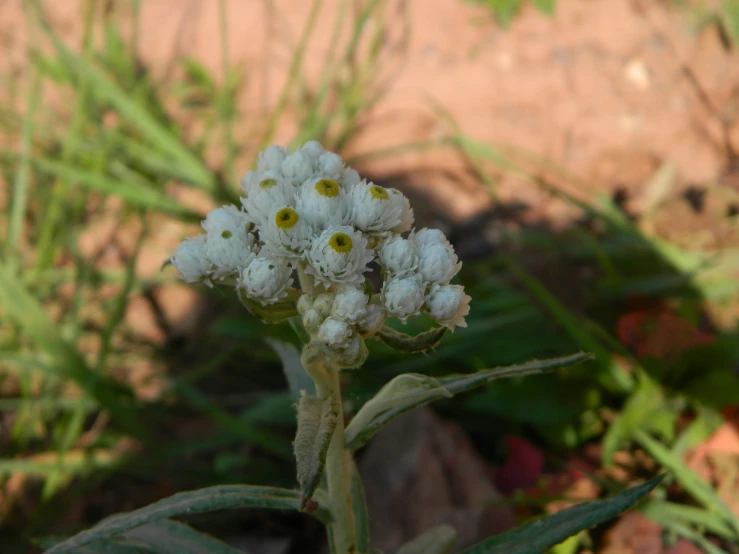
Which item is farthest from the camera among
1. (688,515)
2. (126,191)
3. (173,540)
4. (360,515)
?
(126,191)

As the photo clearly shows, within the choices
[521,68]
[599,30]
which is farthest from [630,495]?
[599,30]

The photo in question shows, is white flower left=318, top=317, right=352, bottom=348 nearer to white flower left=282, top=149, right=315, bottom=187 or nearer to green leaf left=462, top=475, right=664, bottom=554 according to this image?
white flower left=282, top=149, right=315, bottom=187

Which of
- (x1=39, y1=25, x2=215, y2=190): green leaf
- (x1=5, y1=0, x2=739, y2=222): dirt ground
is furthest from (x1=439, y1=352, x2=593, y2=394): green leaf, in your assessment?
(x1=5, y1=0, x2=739, y2=222): dirt ground

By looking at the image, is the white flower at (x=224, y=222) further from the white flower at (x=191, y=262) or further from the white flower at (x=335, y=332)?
the white flower at (x=335, y=332)

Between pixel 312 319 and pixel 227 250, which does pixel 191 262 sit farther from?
pixel 312 319

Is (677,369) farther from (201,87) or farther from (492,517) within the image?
(201,87)

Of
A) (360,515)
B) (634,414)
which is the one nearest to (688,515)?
(634,414)

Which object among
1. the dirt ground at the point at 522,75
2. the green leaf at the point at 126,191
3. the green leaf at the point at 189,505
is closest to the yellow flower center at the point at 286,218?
the green leaf at the point at 189,505
